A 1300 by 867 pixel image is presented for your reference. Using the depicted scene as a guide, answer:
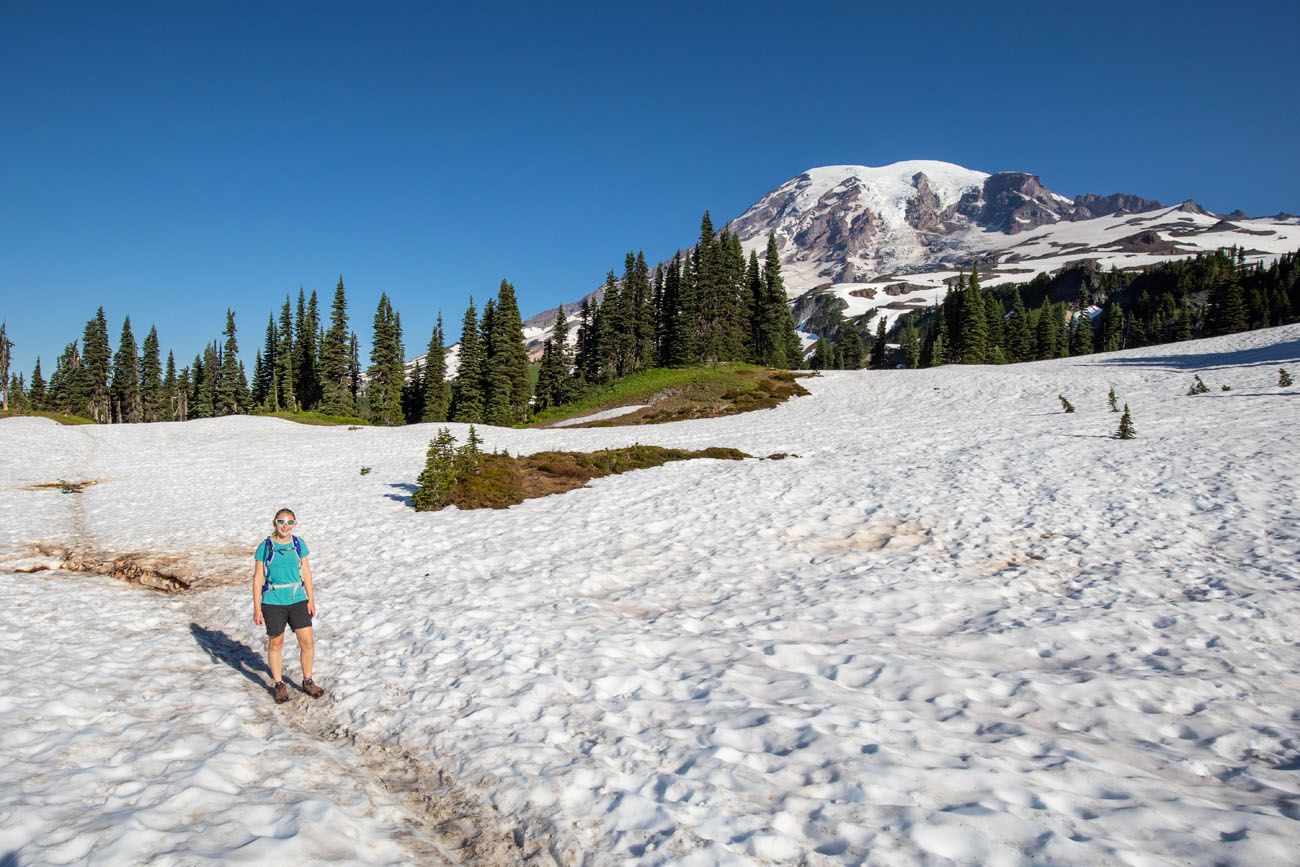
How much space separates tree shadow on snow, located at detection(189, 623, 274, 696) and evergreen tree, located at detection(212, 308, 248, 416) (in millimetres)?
103876

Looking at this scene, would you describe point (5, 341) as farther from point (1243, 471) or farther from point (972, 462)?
point (1243, 471)

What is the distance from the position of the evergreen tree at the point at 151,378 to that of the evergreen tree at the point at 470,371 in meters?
64.2

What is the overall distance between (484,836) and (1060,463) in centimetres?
1988

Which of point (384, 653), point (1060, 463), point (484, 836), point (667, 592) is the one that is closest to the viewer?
point (484, 836)

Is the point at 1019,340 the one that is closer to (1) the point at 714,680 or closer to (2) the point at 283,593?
(1) the point at 714,680

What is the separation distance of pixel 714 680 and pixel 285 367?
3996 inches

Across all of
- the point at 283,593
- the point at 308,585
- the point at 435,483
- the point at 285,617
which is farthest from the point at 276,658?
the point at 435,483

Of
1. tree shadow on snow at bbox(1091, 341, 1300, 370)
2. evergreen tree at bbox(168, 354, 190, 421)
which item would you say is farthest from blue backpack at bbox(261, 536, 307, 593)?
evergreen tree at bbox(168, 354, 190, 421)

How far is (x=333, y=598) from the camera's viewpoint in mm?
11633

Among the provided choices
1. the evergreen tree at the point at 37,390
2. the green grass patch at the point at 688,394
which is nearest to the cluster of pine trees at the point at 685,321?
the green grass patch at the point at 688,394

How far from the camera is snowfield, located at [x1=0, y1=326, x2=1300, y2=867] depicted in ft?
16.0

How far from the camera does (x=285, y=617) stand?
326 inches

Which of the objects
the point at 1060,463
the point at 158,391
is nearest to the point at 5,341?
the point at 158,391

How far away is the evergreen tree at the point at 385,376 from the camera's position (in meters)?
79.6
